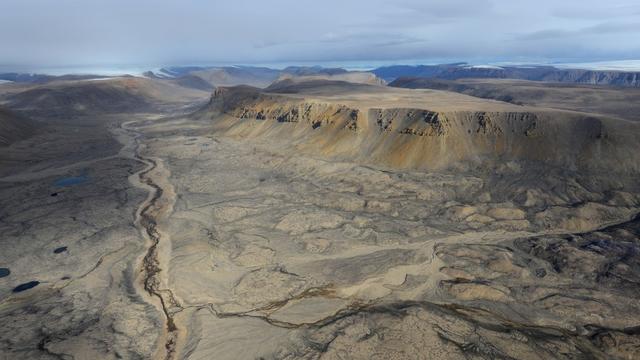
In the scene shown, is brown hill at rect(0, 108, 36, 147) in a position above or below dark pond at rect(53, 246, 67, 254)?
above

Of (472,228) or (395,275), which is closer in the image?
(395,275)

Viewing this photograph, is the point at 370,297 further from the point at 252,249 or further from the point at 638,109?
the point at 638,109

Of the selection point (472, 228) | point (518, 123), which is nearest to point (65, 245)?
point (472, 228)

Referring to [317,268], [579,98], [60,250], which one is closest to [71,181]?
[60,250]

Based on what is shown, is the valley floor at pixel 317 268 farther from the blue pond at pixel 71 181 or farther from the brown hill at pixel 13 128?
the brown hill at pixel 13 128

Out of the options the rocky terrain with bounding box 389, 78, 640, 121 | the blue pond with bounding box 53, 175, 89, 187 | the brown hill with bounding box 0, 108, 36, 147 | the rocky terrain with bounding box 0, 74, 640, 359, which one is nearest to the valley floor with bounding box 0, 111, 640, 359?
the rocky terrain with bounding box 0, 74, 640, 359

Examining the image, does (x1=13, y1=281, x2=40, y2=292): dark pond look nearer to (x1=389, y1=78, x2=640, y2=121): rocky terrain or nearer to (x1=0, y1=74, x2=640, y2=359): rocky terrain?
(x1=0, y1=74, x2=640, y2=359): rocky terrain

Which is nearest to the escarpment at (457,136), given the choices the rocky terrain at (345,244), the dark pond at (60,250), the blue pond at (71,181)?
the rocky terrain at (345,244)
